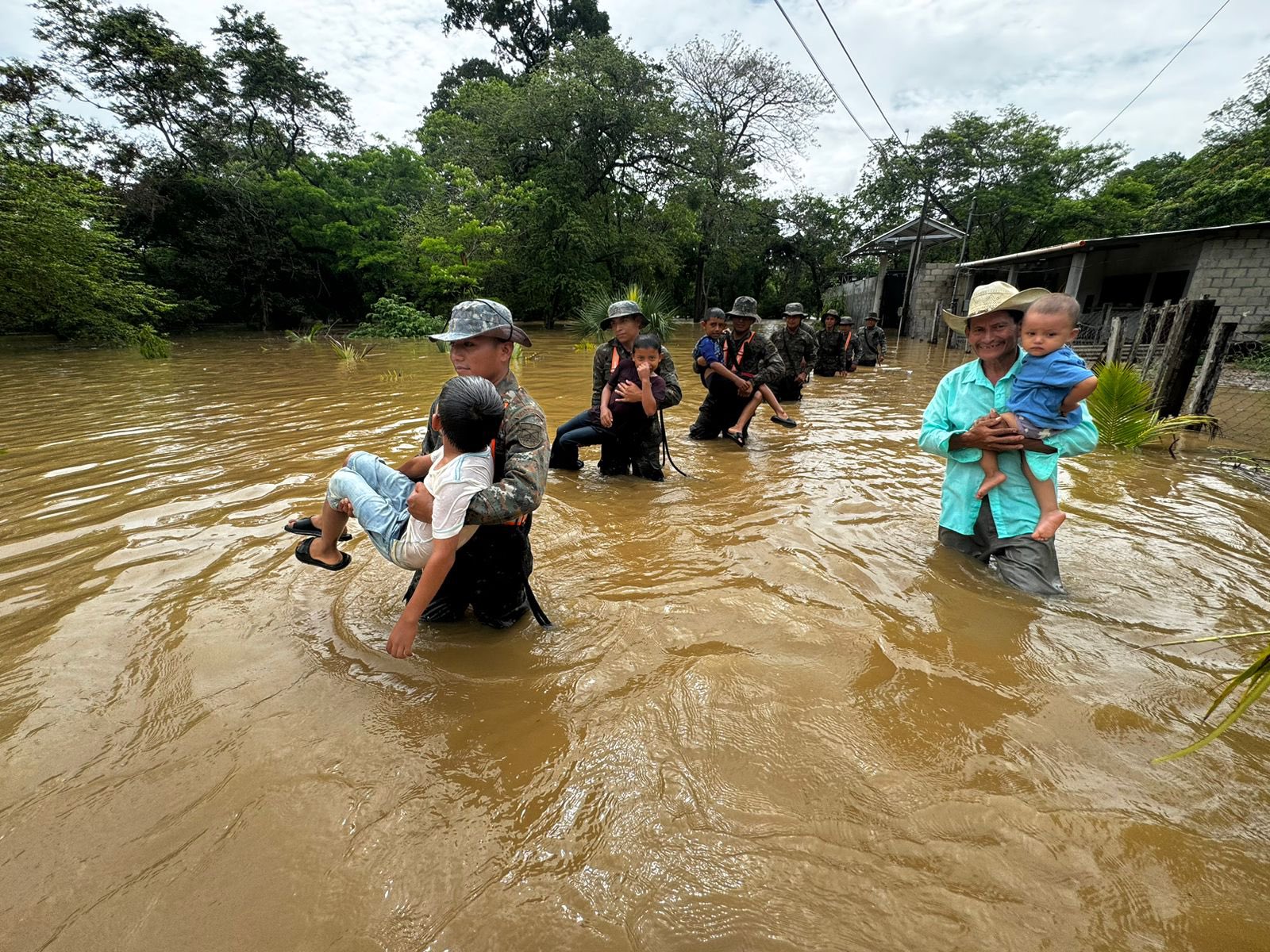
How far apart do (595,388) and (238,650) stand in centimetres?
343

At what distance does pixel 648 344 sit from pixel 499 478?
2481 mm

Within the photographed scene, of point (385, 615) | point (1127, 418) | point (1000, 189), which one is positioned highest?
point (1000, 189)

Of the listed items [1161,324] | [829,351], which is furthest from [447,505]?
[829,351]

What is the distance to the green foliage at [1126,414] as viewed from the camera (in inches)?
235

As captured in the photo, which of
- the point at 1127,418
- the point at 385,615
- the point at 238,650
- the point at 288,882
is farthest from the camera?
the point at 1127,418

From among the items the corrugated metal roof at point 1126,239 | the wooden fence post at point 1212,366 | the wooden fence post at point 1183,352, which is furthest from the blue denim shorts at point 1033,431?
the corrugated metal roof at point 1126,239

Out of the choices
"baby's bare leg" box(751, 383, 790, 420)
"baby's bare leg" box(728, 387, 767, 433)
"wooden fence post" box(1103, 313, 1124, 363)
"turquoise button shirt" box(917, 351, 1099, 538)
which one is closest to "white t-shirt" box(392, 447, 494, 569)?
"turquoise button shirt" box(917, 351, 1099, 538)

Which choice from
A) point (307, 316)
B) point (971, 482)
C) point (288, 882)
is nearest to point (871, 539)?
point (971, 482)

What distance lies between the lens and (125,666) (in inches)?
93.5

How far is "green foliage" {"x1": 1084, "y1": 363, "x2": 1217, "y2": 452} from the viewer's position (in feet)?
19.5

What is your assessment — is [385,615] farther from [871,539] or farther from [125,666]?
[871,539]

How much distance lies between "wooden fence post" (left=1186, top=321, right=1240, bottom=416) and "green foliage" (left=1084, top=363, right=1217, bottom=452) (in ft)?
2.20

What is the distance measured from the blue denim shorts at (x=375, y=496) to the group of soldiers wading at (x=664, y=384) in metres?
2.54

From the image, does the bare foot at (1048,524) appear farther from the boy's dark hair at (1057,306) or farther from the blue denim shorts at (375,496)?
the blue denim shorts at (375,496)
